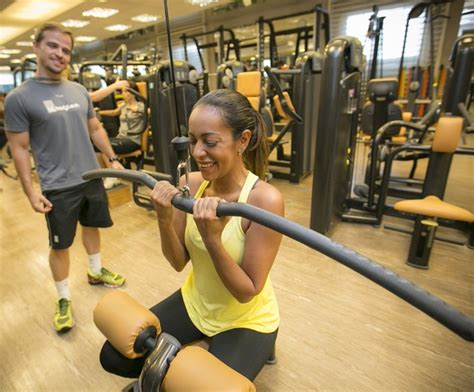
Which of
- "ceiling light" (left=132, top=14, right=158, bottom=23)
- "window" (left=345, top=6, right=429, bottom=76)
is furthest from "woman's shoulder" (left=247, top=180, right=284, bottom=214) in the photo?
"ceiling light" (left=132, top=14, right=158, bottom=23)

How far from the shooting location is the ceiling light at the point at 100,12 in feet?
26.1

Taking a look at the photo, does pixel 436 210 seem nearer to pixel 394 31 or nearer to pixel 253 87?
pixel 253 87

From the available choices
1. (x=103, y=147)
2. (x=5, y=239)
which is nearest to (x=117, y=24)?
(x=5, y=239)

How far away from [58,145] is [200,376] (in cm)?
150

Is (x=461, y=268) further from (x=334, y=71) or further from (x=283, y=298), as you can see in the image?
(x=334, y=71)

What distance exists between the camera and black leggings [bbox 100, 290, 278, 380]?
98 cm

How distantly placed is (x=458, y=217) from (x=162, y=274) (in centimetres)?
217

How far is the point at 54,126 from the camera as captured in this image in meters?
1.63

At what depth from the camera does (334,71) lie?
237cm

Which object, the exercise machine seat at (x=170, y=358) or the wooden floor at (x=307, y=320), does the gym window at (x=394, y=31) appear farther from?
the exercise machine seat at (x=170, y=358)

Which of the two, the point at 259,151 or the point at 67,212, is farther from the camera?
the point at 67,212

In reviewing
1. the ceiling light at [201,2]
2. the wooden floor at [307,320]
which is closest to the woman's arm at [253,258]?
the wooden floor at [307,320]

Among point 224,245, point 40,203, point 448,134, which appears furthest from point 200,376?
point 448,134

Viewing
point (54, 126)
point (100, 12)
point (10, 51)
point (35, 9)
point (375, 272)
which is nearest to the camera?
point (375, 272)
